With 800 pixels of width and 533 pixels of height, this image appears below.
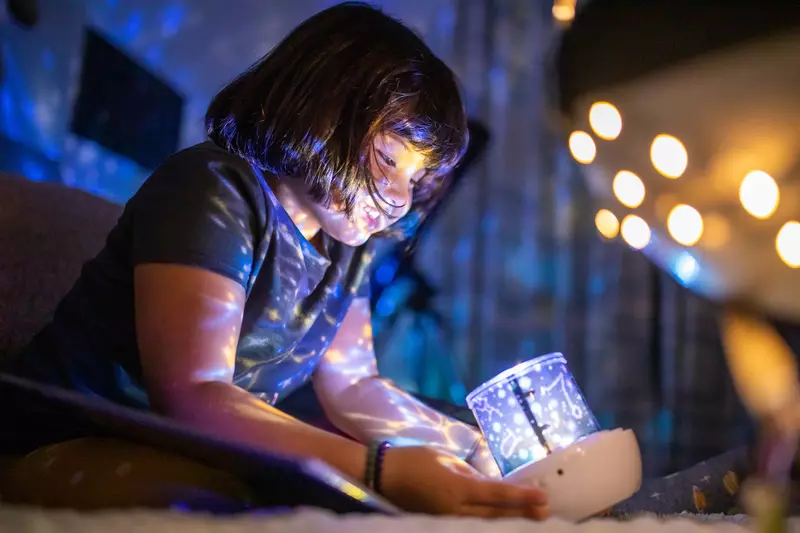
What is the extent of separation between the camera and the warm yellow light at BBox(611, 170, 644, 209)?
1.22ft

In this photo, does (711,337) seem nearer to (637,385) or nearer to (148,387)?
(637,385)

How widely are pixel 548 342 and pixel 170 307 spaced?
3.14 ft

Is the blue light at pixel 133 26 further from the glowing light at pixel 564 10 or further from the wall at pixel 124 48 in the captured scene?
the glowing light at pixel 564 10

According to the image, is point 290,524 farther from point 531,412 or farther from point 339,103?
point 339,103

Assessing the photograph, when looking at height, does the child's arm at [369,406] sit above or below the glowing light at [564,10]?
below

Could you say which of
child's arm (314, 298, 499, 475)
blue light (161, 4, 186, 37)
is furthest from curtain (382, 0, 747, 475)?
blue light (161, 4, 186, 37)

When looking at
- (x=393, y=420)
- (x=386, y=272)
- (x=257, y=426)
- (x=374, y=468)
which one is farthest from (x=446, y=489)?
(x=386, y=272)

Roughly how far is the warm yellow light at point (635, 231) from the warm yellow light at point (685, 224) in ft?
0.10

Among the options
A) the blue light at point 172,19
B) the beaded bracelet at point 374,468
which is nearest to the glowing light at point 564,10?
the beaded bracelet at point 374,468

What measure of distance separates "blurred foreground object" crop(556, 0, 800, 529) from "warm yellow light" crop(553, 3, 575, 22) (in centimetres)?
2

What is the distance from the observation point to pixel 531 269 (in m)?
1.36

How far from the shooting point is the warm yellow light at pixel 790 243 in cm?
30

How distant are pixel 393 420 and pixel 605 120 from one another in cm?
58

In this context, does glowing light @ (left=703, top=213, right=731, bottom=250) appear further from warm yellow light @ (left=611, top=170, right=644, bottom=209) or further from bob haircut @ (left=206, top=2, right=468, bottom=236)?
bob haircut @ (left=206, top=2, right=468, bottom=236)
